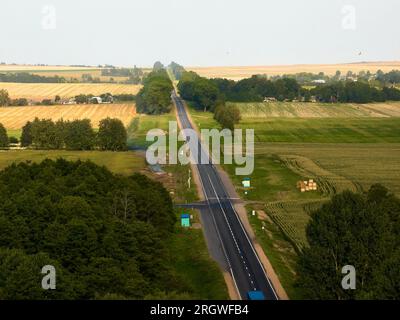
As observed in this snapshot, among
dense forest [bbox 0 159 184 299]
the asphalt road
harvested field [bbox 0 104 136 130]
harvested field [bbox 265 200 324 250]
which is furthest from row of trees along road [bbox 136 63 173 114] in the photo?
dense forest [bbox 0 159 184 299]

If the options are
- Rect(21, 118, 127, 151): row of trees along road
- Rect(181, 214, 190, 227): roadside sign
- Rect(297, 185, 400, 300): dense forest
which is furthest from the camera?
Rect(21, 118, 127, 151): row of trees along road

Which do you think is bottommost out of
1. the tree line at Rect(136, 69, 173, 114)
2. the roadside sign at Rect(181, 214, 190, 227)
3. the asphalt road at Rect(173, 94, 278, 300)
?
the asphalt road at Rect(173, 94, 278, 300)

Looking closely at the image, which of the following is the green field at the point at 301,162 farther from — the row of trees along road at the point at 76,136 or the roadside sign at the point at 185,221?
the row of trees along road at the point at 76,136

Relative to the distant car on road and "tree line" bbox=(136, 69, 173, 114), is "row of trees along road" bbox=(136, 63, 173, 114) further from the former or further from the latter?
the distant car on road

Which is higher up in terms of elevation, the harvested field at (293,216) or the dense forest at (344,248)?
the dense forest at (344,248)

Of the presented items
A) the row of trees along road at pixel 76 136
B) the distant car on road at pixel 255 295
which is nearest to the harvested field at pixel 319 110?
the row of trees along road at pixel 76 136
